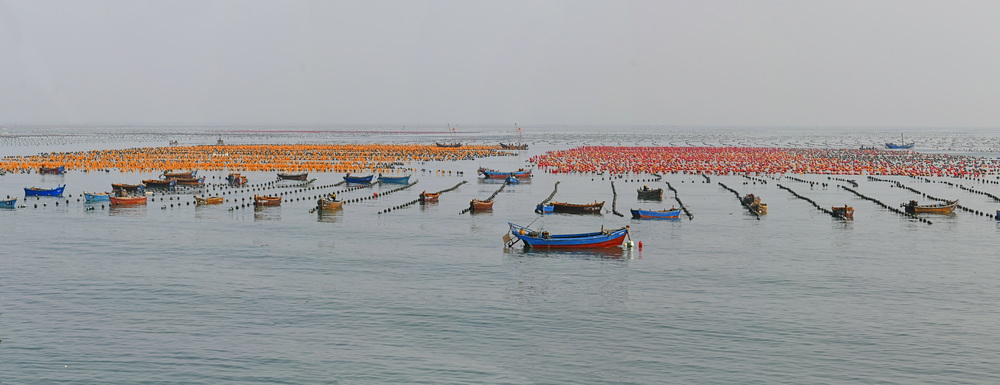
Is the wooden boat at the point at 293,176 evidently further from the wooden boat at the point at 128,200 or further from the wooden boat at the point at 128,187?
the wooden boat at the point at 128,200

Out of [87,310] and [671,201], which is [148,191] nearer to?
[671,201]

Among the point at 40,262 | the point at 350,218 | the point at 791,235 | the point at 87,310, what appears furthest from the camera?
the point at 350,218

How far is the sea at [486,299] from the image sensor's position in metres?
37.8

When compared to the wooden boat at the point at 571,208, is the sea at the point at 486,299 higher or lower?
lower

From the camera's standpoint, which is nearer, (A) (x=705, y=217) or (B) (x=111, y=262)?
(B) (x=111, y=262)

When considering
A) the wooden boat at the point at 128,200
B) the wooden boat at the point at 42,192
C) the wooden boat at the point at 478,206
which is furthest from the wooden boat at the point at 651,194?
the wooden boat at the point at 42,192

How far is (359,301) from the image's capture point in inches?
1945

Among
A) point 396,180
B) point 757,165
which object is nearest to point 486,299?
point 396,180

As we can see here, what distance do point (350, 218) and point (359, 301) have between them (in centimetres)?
3822

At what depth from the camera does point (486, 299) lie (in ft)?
164

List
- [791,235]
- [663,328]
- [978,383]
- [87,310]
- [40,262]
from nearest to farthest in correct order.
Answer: [978,383] < [663,328] < [87,310] < [40,262] < [791,235]

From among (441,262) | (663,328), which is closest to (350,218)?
(441,262)

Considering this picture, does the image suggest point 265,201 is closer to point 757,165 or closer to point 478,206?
point 478,206

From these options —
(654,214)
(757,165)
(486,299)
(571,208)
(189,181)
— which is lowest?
(486,299)
